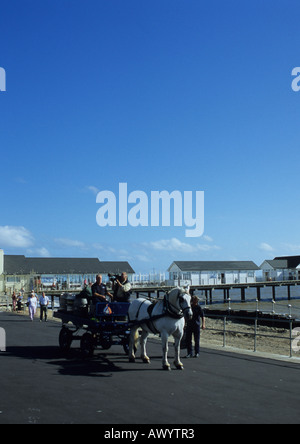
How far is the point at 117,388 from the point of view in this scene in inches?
390

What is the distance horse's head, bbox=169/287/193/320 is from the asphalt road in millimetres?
1551

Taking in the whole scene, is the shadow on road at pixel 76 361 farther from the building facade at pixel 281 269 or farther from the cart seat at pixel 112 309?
the building facade at pixel 281 269

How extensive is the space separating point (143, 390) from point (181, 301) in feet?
9.41

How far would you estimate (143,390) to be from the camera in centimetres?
970

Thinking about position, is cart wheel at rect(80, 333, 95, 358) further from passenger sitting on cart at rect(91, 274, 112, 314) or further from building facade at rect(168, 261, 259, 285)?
building facade at rect(168, 261, 259, 285)

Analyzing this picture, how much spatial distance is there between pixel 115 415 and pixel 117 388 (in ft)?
7.11

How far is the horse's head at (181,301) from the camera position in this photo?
11.8 metres

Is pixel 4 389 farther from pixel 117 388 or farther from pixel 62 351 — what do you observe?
pixel 62 351

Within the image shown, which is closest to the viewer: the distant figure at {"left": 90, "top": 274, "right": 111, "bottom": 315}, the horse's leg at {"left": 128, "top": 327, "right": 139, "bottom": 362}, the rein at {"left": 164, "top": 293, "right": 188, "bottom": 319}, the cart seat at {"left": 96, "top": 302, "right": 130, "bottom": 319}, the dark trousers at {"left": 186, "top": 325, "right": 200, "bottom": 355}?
the rein at {"left": 164, "top": 293, "right": 188, "bottom": 319}

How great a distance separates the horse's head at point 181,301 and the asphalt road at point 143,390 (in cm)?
155

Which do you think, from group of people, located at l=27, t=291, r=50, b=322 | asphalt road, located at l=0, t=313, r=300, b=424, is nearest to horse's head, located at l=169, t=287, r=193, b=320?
asphalt road, located at l=0, t=313, r=300, b=424

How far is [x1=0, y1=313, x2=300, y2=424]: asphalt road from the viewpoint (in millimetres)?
7758

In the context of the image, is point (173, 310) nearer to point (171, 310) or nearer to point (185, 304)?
point (171, 310)

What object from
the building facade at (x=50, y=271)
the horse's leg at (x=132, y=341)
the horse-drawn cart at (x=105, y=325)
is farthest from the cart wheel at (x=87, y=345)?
the building facade at (x=50, y=271)
